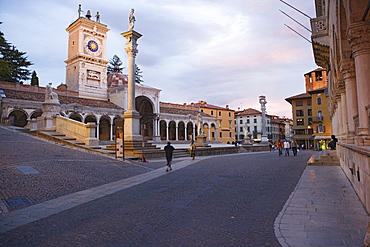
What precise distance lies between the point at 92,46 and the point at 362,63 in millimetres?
46176

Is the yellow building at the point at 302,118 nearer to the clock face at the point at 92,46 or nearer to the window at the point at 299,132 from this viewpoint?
the window at the point at 299,132

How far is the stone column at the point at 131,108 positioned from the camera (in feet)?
58.4

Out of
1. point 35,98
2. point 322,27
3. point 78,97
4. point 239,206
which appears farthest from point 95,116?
point 239,206

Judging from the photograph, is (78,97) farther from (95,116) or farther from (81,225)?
(81,225)

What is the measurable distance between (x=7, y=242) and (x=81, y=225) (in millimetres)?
1053

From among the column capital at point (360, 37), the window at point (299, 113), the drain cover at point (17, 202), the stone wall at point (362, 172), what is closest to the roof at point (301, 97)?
the window at point (299, 113)

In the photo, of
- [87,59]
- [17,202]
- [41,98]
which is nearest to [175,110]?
[87,59]

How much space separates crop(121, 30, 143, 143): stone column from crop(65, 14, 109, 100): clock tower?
1053 inches

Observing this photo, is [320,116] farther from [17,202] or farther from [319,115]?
[17,202]

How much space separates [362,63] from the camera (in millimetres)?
5742

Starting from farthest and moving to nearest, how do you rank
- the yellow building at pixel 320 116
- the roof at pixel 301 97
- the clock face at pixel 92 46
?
the roof at pixel 301 97, the yellow building at pixel 320 116, the clock face at pixel 92 46

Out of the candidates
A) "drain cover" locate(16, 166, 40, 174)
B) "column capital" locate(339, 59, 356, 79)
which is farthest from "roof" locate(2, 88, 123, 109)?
"column capital" locate(339, 59, 356, 79)

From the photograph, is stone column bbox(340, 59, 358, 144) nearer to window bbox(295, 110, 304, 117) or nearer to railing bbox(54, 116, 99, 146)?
railing bbox(54, 116, 99, 146)

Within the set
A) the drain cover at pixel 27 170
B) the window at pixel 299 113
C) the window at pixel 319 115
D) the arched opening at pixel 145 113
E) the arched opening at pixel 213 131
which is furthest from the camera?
the arched opening at pixel 213 131
